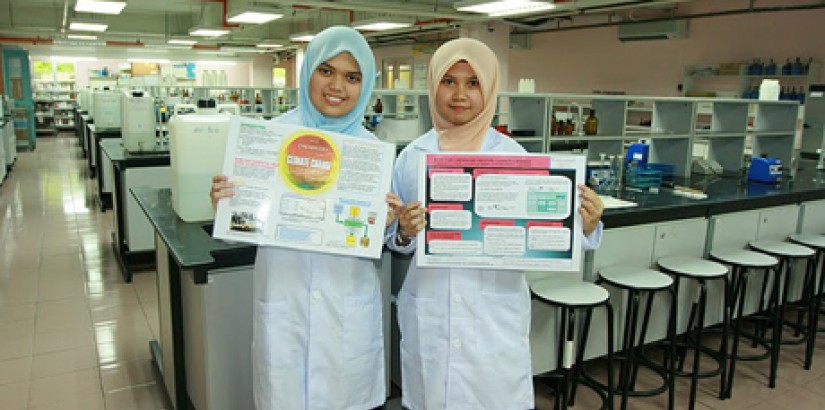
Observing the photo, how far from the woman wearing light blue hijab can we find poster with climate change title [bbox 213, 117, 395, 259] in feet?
0.24

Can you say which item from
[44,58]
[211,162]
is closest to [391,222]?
[211,162]

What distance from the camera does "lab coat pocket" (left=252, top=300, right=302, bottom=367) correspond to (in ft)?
5.18

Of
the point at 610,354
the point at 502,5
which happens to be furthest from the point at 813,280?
the point at 502,5

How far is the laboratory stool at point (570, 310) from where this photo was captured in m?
2.47

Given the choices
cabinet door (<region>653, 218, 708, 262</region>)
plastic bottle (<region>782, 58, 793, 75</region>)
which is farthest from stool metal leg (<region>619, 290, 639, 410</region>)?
plastic bottle (<region>782, 58, 793, 75</region>)

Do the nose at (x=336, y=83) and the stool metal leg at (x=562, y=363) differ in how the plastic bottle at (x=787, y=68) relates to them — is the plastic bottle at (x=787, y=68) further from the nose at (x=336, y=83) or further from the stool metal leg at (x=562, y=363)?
the nose at (x=336, y=83)

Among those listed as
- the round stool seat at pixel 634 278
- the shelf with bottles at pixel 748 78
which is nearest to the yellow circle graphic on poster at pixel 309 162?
the round stool seat at pixel 634 278

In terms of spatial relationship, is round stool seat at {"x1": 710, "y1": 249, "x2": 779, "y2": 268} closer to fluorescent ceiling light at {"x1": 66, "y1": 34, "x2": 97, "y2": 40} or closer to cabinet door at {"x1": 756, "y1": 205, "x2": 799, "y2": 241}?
cabinet door at {"x1": 756, "y1": 205, "x2": 799, "y2": 241}

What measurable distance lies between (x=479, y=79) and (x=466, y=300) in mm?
612

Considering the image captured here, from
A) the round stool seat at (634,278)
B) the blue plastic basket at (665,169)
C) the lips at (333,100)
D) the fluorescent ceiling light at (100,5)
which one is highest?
the fluorescent ceiling light at (100,5)

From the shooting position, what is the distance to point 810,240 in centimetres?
357

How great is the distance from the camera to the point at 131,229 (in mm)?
4660

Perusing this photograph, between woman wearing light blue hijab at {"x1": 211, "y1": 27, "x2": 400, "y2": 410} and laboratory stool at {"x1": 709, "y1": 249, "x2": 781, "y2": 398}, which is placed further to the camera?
laboratory stool at {"x1": 709, "y1": 249, "x2": 781, "y2": 398}

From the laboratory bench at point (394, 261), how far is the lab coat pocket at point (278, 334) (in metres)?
0.48
